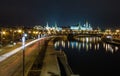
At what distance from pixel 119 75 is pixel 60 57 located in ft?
48.5

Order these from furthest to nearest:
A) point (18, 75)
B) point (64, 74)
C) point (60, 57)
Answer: point (60, 57) → point (64, 74) → point (18, 75)

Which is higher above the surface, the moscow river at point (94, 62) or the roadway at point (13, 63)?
the roadway at point (13, 63)

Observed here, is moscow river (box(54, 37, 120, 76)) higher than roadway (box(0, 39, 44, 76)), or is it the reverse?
roadway (box(0, 39, 44, 76))

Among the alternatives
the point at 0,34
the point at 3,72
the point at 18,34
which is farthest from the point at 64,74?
the point at 18,34

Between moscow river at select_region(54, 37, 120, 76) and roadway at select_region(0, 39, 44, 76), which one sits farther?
moscow river at select_region(54, 37, 120, 76)

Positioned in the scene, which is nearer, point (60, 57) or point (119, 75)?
point (119, 75)

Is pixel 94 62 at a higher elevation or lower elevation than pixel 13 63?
lower

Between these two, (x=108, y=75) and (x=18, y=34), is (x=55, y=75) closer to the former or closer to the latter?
(x=108, y=75)

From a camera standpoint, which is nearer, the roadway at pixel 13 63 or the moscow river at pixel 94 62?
the roadway at pixel 13 63

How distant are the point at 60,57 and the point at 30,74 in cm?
2706

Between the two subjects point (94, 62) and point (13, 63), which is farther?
point (94, 62)

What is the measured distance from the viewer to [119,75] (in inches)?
1836

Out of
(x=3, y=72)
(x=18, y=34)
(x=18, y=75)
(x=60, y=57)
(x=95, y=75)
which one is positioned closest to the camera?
(x=18, y=75)

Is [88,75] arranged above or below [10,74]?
below
